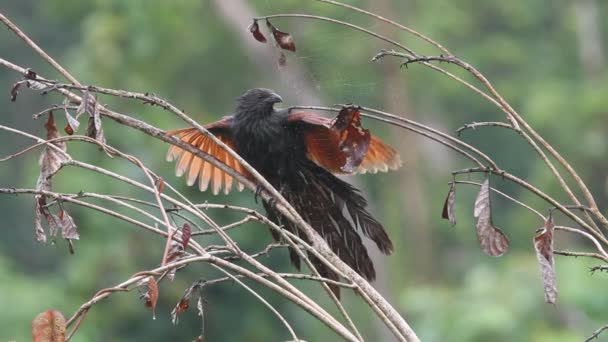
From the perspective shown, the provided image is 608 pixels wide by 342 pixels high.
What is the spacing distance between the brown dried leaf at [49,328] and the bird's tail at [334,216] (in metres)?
1.32

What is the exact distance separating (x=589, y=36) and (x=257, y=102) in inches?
691

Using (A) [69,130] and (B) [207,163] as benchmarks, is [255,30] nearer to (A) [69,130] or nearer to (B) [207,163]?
(A) [69,130]

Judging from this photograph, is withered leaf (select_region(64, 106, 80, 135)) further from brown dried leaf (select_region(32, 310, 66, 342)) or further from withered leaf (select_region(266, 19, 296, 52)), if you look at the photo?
brown dried leaf (select_region(32, 310, 66, 342))

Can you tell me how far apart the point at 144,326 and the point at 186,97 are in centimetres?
464

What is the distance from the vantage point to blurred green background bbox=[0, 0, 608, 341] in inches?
484

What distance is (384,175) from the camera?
12273 millimetres

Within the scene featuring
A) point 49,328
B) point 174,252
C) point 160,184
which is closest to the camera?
point 49,328

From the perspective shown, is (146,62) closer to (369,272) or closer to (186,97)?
(186,97)

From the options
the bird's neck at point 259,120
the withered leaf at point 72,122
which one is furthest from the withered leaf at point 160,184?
the bird's neck at point 259,120

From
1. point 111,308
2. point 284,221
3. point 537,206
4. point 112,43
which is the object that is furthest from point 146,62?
point 284,221

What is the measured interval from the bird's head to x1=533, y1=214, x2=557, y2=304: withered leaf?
7.34 feet

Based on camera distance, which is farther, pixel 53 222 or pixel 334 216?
pixel 334 216

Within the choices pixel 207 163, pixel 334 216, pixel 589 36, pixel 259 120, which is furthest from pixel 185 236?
pixel 589 36

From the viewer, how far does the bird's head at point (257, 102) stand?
473 cm
